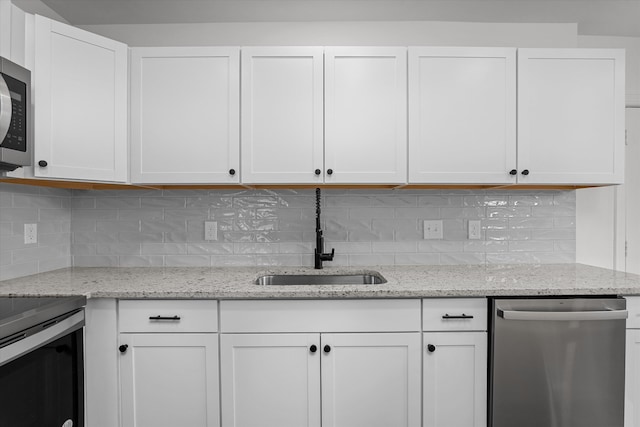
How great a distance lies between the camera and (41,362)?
1.37 m

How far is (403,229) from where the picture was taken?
233cm

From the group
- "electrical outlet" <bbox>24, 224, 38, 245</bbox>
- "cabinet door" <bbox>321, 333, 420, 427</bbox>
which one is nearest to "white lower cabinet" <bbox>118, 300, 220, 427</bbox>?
"cabinet door" <bbox>321, 333, 420, 427</bbox>

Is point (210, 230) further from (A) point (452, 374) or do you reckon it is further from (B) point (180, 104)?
(A) point (452, 374)

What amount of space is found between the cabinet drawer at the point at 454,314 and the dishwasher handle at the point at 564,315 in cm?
9

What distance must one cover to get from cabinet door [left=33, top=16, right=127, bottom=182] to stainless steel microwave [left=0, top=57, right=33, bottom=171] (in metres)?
0.12

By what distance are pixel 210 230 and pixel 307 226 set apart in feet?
1.94

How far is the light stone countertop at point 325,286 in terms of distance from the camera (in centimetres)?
163

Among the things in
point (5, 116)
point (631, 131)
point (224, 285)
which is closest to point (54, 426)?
point (224, 285)

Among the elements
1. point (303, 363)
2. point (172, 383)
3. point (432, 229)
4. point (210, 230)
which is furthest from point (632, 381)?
point (210, 230)

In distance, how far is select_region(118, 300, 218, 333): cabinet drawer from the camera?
164cm

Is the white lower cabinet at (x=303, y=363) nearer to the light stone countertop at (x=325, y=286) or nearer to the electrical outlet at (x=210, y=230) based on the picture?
the light stone countertop at (x=325, y=286)

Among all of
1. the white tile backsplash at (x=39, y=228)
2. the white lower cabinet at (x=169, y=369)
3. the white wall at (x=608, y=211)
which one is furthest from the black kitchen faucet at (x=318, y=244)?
the white wall at (x=608, y=211)

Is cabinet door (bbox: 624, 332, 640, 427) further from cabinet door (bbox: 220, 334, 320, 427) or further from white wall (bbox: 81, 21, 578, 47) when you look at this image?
white wall (bbox: 81, 21, 578, 47)

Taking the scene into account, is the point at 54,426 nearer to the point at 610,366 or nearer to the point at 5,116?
the point at 5,116
